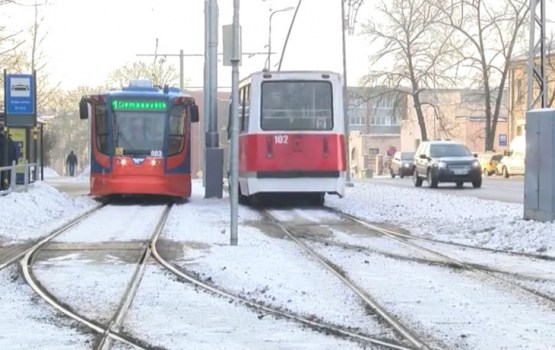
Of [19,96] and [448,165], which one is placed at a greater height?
[19,96]

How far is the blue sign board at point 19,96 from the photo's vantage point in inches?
862

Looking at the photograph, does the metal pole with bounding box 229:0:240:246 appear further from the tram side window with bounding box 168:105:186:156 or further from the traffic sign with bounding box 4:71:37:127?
the traffic sign with bounding box 4:71:37:127

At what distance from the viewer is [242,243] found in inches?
512

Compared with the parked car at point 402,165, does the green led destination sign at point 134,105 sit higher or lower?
higher

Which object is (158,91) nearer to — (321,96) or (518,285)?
(321,96)

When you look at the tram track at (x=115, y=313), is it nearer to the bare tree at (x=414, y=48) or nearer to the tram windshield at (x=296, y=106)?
the tram windshield at (x=296, y=106)

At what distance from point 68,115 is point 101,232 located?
5797 centimetres

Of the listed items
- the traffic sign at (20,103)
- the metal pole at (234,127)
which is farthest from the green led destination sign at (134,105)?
the metal pole at (234,127)

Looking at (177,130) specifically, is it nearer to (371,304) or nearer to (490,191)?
(490,191)

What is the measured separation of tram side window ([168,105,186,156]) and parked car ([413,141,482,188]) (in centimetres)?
1215

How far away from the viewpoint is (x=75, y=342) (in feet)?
22.5

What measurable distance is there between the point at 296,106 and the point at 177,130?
12.1 feet

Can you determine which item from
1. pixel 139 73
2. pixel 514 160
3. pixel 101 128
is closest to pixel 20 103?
pixel 101 128

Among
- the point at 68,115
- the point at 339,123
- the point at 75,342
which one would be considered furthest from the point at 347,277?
the point at 68,115
